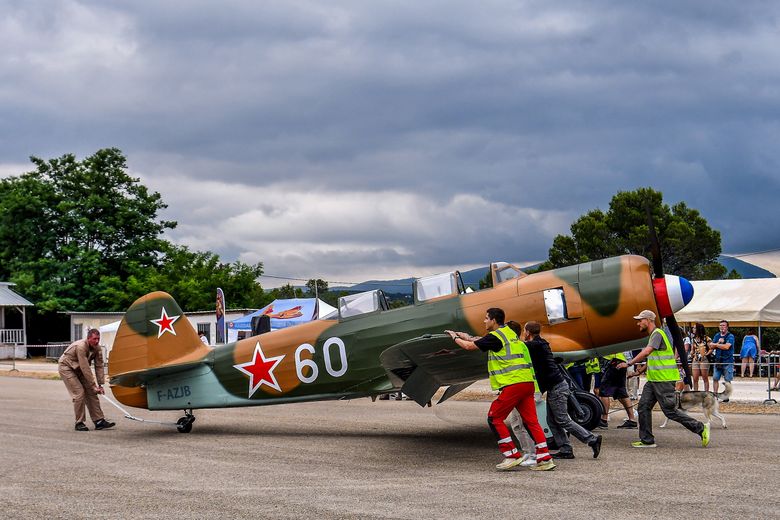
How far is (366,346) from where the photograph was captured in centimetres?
1242

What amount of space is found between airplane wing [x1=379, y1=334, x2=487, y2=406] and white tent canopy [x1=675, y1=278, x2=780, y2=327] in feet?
48.7


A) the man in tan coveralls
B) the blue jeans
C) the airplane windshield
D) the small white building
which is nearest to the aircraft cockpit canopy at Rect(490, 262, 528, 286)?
the airplane windshield

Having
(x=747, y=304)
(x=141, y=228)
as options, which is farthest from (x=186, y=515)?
(x=141, y=228)

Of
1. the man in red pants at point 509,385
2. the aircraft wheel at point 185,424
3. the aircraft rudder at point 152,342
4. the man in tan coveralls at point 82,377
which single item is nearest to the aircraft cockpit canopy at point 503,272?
the man in red pants at point 509,385

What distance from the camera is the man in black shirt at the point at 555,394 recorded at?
9844mm

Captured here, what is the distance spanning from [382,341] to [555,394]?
3.09 meters

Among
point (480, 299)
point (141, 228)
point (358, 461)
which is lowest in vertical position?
→ point (358, 461)

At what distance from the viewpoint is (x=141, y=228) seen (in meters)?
56.4

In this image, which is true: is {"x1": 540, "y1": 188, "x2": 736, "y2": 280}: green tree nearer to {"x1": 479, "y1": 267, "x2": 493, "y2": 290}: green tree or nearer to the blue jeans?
the blue jeans

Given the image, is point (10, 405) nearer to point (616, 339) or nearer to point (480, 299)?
point (480, 299)

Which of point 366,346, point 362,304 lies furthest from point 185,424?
point 362,304

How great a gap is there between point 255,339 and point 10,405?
8.77m

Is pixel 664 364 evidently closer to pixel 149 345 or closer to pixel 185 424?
pixel 185 424

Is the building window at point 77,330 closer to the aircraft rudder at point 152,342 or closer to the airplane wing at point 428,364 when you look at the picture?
the aircraft rudder at point 152,342
